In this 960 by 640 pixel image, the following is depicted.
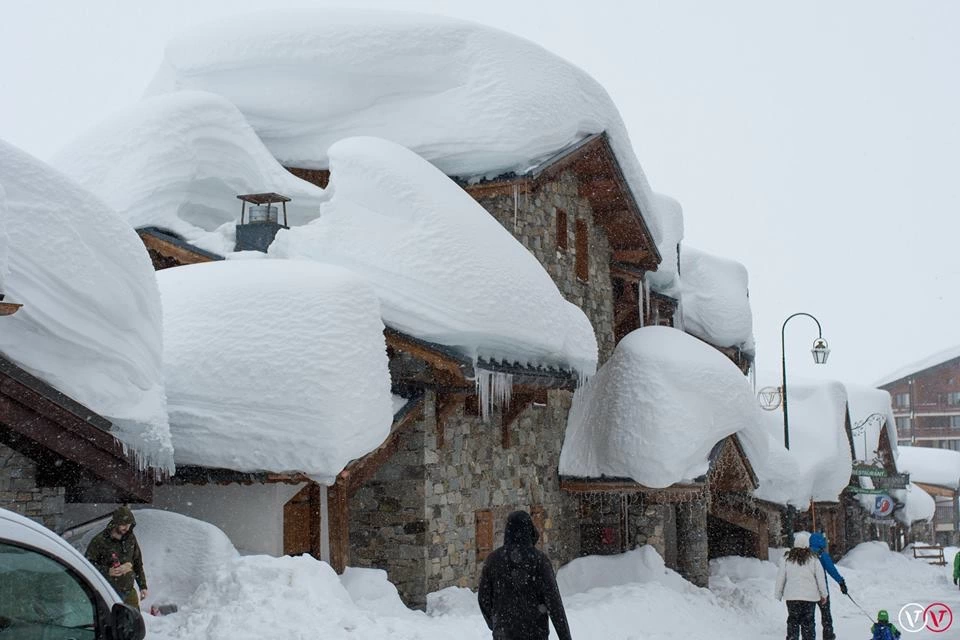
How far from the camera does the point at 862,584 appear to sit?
923 inches

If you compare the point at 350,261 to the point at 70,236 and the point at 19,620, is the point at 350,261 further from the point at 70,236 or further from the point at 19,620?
the point at 19,620

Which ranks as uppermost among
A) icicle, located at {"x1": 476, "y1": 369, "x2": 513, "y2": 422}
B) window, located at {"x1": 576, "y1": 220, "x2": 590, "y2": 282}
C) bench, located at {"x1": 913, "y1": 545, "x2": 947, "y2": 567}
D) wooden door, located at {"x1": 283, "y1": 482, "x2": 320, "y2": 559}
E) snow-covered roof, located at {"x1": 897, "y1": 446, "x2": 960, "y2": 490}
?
window, located at {"x1": 576, "y1": 220, "x2": 590, "y2": 282}

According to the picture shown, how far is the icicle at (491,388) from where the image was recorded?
1210cm

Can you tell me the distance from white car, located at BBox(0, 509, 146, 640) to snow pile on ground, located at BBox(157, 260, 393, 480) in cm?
511

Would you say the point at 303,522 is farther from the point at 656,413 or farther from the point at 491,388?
the point at 656,413

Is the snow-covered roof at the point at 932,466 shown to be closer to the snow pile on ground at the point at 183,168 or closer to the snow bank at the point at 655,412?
the snow bank at the point at 655,412

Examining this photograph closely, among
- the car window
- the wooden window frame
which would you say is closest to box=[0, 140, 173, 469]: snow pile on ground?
the car window

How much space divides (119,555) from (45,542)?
11.4 feet

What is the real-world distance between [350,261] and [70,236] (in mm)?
4254

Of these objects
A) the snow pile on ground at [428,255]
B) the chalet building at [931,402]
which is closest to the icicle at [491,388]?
the snow pile on ground at [428,255]

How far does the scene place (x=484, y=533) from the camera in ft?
46.1

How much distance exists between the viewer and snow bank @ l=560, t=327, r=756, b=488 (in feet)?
51.6

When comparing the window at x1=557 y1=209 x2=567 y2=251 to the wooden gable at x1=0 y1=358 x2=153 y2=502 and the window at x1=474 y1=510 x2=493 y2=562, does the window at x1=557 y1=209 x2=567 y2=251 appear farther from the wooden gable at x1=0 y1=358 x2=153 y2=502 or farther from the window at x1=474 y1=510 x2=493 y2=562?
the wooden gable at x1=0 y1=358 x2=153 y2=502

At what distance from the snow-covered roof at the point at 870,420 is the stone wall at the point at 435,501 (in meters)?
22.2
